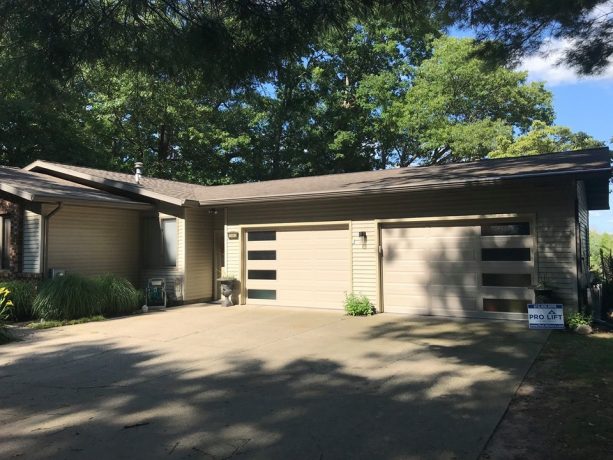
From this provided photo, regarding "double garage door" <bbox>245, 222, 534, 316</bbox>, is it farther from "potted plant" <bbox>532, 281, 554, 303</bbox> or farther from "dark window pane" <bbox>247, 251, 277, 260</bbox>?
"potted plant" <bbox>532, 281, 554, 303</bbox>

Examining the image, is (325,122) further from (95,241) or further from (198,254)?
(95,241)

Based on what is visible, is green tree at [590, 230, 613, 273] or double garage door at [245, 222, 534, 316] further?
green tree at [590, 230, 613, 273]

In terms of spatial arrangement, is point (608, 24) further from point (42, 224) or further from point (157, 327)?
point (42, 224)

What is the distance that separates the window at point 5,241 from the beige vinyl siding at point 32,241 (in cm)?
84

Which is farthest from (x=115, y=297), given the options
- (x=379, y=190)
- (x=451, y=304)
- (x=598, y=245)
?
(x=598, y=245)

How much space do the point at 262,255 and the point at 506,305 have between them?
627cm

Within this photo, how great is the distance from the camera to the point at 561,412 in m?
4.67

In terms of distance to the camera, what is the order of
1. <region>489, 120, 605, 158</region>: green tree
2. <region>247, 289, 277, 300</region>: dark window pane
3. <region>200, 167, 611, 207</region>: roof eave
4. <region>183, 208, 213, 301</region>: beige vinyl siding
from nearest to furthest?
<region>200, 167, 611, 207</region>: roof eave → <region>247, 289, 277, 300</region>: dark window pane → <region>183, 208, 213, 301</region>: beige vinyl siding → <region>489, 120, 605, 158</region>: green tree

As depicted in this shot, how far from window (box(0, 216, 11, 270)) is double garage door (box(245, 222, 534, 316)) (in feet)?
20.8

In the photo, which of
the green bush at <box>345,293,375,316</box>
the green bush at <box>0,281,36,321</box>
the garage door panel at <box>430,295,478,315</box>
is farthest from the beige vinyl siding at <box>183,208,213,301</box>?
the garage door panel at <box>430,295,478,315</box>

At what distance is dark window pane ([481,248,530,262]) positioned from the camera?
9.83m

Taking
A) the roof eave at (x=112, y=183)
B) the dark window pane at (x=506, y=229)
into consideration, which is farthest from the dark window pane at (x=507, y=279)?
the roof eave at (x=112, y=183)

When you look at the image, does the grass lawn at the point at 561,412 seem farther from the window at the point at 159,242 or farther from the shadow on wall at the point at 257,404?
Result: the window at the point at 159,242

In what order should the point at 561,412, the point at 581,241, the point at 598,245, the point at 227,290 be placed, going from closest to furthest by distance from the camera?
1. the point at 561,412
2. the point at 581,241
3. the point at 227,290
4. the point at 598,245
